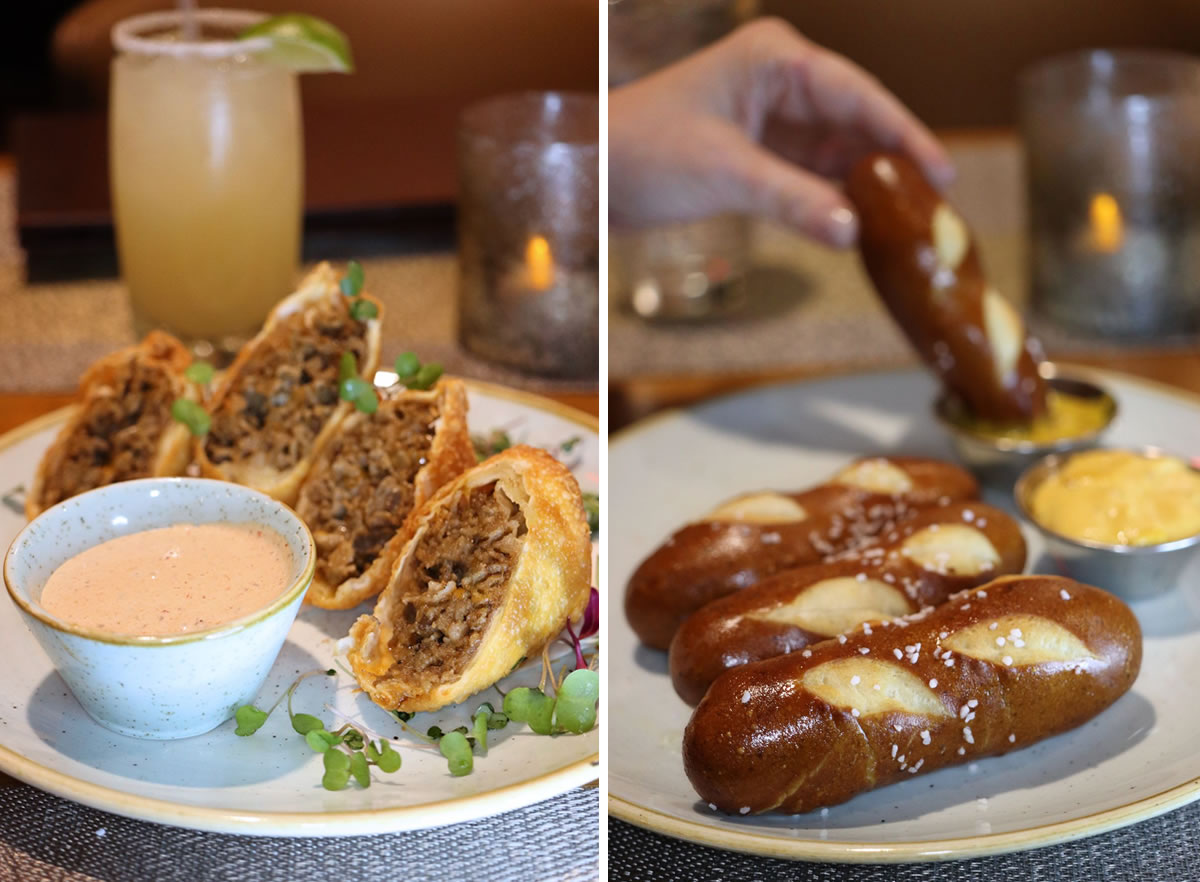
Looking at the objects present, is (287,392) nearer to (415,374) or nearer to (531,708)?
(415,374)

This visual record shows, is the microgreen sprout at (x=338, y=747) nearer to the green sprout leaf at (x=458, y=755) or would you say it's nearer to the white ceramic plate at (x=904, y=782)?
the green sprout leaf at (x=458, y=755)

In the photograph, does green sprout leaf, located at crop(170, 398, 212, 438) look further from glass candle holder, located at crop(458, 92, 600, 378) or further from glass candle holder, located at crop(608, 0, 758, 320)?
glass candle holder, located at crop(608, 0, 758, 320)

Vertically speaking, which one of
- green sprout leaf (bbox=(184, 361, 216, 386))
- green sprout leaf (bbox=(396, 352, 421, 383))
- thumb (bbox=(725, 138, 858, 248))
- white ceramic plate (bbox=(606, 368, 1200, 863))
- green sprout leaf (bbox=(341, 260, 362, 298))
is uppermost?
thumb (bbox=(725, 138, 858, 248))

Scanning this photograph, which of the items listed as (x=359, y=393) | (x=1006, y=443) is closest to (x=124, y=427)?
(x=359, y=393)

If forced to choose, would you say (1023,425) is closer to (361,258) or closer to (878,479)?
(878,479)

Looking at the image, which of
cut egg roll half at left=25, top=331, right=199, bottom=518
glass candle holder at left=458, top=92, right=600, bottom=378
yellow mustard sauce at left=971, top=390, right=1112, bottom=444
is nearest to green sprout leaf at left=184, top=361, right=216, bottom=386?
cut egg roll half at left=25, top=331, right=199, bottom=518

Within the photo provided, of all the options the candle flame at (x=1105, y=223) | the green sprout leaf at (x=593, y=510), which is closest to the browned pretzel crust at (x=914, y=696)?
the green sprout leaf at (x=593, y=510)
